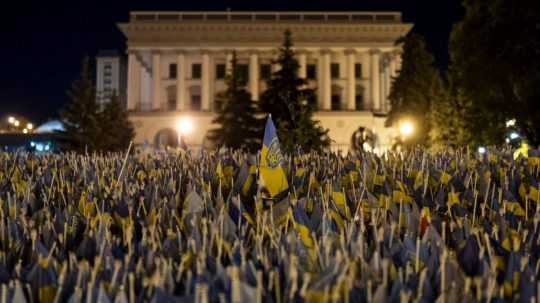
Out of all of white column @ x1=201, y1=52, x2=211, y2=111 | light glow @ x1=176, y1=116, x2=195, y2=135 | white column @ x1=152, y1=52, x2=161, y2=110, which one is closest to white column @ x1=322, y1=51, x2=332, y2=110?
white column @ x1=201, y1=52, x2=211, y2=111

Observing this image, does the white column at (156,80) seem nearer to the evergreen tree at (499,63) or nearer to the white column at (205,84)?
the white column at (205,84)

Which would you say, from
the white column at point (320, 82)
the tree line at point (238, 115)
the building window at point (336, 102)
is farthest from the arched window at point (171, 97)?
the tree line at point (238, 115)

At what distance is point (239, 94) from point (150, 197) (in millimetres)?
31616

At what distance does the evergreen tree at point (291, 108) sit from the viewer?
23.0 metres

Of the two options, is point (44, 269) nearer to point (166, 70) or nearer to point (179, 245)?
point (179, 245)

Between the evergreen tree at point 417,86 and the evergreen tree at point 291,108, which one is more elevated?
the evergreen tree at point 417,86

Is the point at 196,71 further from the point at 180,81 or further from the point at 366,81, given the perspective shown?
the point at 366,81

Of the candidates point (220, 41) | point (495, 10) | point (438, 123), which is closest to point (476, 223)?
point (495, 10)

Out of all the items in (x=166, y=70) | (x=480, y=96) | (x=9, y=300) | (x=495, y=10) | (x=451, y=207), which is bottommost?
(x=9, y=300)

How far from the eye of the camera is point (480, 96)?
20.5 meters

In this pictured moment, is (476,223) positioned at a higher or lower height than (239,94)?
lower

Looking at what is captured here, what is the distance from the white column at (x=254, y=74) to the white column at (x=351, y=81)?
31.0 ft

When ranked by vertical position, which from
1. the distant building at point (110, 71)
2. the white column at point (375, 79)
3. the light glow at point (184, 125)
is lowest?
the light glow at point (184, 125)

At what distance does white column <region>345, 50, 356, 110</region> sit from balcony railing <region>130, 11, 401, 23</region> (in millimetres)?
3888
